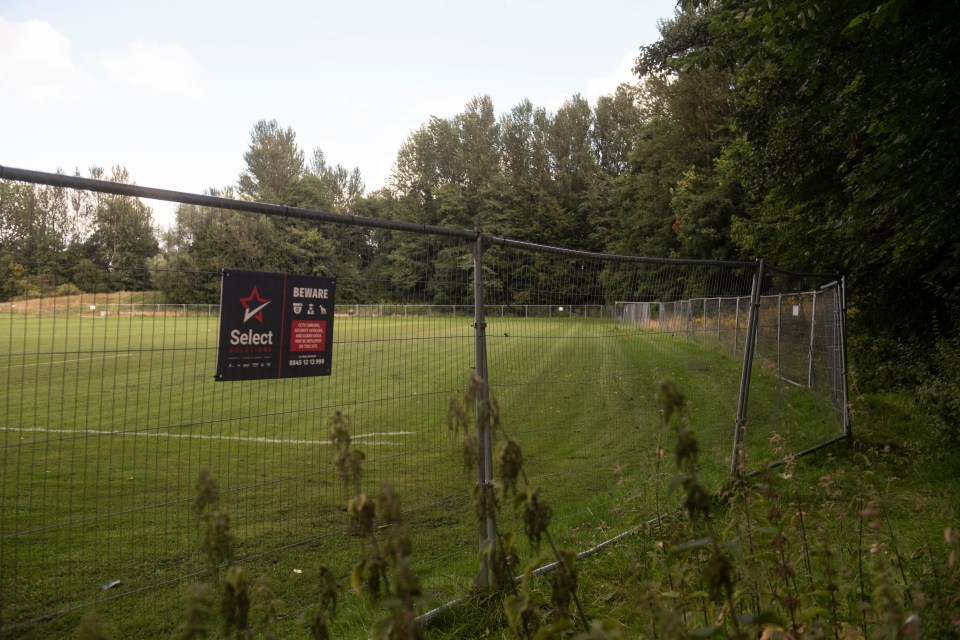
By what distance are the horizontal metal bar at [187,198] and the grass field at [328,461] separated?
0.52 m

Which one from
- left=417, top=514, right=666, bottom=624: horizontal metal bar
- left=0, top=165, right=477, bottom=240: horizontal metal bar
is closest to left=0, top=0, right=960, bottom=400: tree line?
left=0, top=165, right=477, bottom=240: horizontal metal bar

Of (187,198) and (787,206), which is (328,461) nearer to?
(187,198)

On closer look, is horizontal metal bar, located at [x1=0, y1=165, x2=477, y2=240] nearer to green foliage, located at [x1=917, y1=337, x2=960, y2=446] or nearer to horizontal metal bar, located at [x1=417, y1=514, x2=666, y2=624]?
horizontal metal bar, located at [x1=417, y1=514, x2=666, y2=624]

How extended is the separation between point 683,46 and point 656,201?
2326 centimetres

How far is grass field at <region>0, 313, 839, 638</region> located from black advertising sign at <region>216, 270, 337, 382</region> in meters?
0.14

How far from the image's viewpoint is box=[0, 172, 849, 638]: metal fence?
10.5 ft

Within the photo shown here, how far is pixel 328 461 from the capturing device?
19.9 feet

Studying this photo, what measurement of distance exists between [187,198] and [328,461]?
3.58 m

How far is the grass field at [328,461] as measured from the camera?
3.32m

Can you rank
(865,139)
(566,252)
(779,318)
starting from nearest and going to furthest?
1. (566,252)
2. (779,318)
3. (865,139)

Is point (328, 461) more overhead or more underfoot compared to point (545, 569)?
more overhead

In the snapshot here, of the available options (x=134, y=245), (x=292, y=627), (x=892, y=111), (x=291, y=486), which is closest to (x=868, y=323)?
(x=892, y=111)

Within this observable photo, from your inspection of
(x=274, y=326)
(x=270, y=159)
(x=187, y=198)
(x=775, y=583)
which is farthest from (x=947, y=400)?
(x=270, y=159)

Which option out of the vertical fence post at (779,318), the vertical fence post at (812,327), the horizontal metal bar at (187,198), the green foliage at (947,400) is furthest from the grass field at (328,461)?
the green foliage at (947,400)
